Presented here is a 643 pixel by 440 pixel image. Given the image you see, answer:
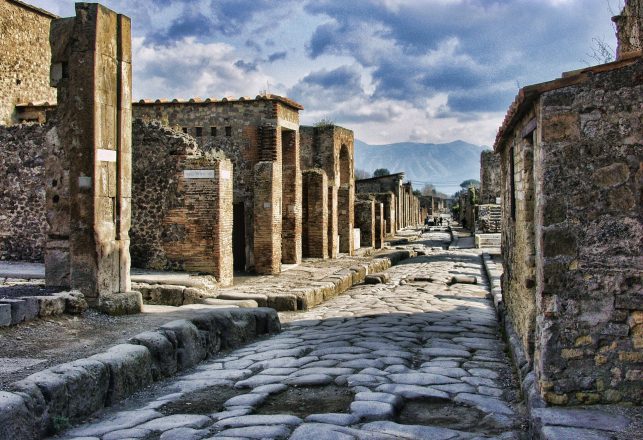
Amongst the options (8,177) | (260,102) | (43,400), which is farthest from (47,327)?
(260,102)

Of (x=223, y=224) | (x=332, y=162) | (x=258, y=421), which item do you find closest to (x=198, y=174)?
(x=223, y=224)

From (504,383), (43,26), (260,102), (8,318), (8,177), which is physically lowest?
(504,383)

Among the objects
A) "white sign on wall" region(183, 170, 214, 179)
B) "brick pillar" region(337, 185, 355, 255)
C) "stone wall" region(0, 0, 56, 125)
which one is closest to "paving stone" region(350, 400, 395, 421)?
"white sign on wall" region(183, 170, 214, 179)

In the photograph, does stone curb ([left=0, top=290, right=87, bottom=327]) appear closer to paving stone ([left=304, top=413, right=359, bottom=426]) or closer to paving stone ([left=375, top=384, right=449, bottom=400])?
paving stone ([left=304, top=413, right=359, bottom=426])

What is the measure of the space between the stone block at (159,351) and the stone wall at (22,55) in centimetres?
1714

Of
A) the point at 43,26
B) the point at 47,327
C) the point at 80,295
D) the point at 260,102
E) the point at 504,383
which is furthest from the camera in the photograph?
the point at 43,26

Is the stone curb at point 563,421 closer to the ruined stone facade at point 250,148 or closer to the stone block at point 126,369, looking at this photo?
the stone block at point 126,369

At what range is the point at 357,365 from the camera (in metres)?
6.56

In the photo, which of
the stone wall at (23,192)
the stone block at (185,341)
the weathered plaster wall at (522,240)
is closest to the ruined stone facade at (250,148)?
the stone wall at (23,192)

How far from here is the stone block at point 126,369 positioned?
18.0ft

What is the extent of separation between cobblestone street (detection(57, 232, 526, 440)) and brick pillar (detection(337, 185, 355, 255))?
566 inches

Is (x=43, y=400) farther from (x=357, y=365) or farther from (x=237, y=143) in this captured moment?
(x=237, y=143)

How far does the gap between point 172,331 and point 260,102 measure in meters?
11.0

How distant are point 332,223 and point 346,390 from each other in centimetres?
1629
